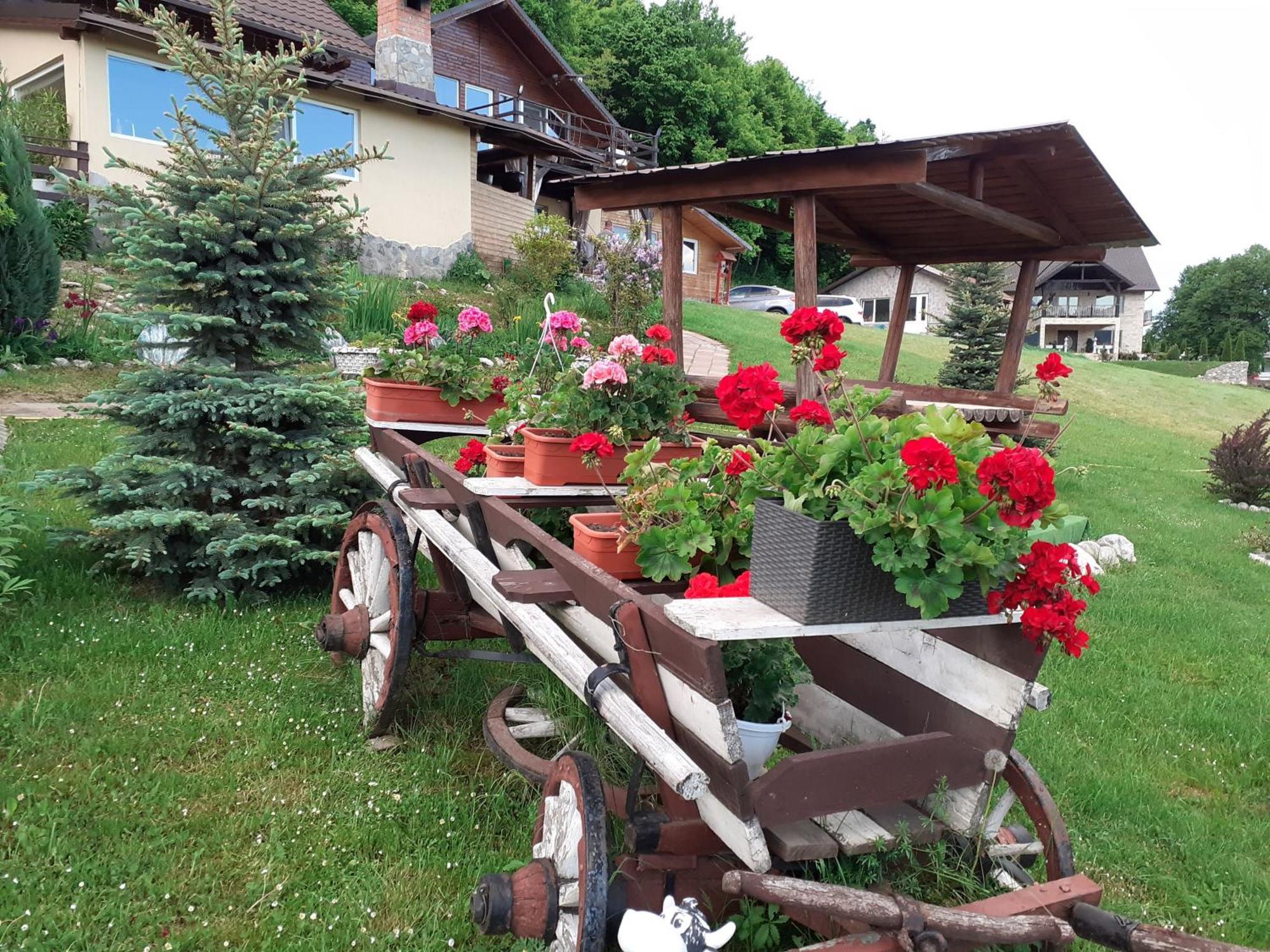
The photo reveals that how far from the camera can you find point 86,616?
409 cm

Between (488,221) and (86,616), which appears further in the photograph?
(488,221)

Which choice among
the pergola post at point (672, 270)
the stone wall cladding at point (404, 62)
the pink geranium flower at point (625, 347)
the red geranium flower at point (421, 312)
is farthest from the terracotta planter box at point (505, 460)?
the stone wall cladding at point (404, 62)

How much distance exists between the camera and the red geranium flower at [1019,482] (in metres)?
1.59

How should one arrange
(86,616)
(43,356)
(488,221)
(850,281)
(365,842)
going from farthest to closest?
(850,281)
(488,221)
(43,356)
(86,616)
(365,842)

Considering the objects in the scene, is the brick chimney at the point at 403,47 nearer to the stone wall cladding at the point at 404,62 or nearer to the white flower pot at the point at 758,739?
the stone wall cladding at the point at 404,62

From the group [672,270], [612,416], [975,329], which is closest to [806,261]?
[672,270]

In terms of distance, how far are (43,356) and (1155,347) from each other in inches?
2678

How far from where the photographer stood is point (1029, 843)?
2.31m

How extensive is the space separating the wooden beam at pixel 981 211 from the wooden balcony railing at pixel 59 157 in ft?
40.7

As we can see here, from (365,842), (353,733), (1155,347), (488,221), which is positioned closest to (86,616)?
(353,733)

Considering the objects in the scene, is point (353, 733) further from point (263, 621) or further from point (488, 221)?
point (488, 221)

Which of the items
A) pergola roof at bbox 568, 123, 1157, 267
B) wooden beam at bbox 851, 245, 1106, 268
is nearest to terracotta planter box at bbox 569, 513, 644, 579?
pergola roof at bbox 568, 123, 1157, 267

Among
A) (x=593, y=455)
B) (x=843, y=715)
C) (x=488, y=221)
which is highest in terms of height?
(x=488, y=221)

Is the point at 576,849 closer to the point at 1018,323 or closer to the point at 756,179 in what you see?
the point at 756,179
